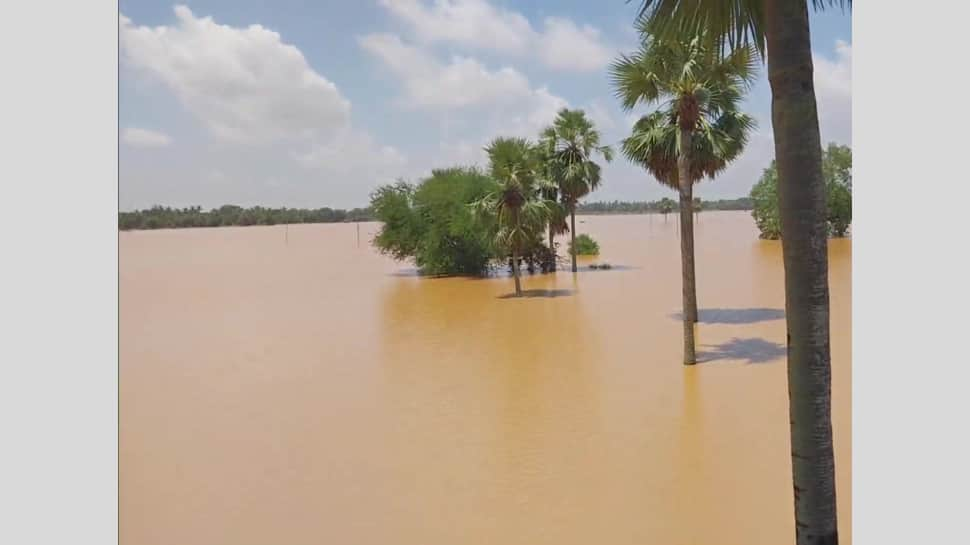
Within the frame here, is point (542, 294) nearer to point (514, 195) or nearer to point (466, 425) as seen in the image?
point (514, 195)

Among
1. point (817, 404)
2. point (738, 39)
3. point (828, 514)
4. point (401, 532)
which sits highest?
point (738, 39)

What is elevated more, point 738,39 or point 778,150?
point 738,39

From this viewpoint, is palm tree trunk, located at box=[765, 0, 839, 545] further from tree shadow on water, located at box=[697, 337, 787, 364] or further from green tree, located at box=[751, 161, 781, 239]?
green tree, located at box=[751, 161, 781, 239]

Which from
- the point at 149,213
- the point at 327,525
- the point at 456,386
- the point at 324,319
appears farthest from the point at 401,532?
the point at 149,213

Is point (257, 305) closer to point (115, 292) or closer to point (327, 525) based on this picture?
point (327, 525)

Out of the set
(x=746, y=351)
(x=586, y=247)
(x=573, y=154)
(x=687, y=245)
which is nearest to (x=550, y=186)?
(x=573, y=154)

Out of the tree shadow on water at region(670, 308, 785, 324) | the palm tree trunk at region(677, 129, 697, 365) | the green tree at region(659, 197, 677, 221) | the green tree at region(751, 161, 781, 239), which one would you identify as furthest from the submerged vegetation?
the green tree at region(659, 197, 677, 221)
